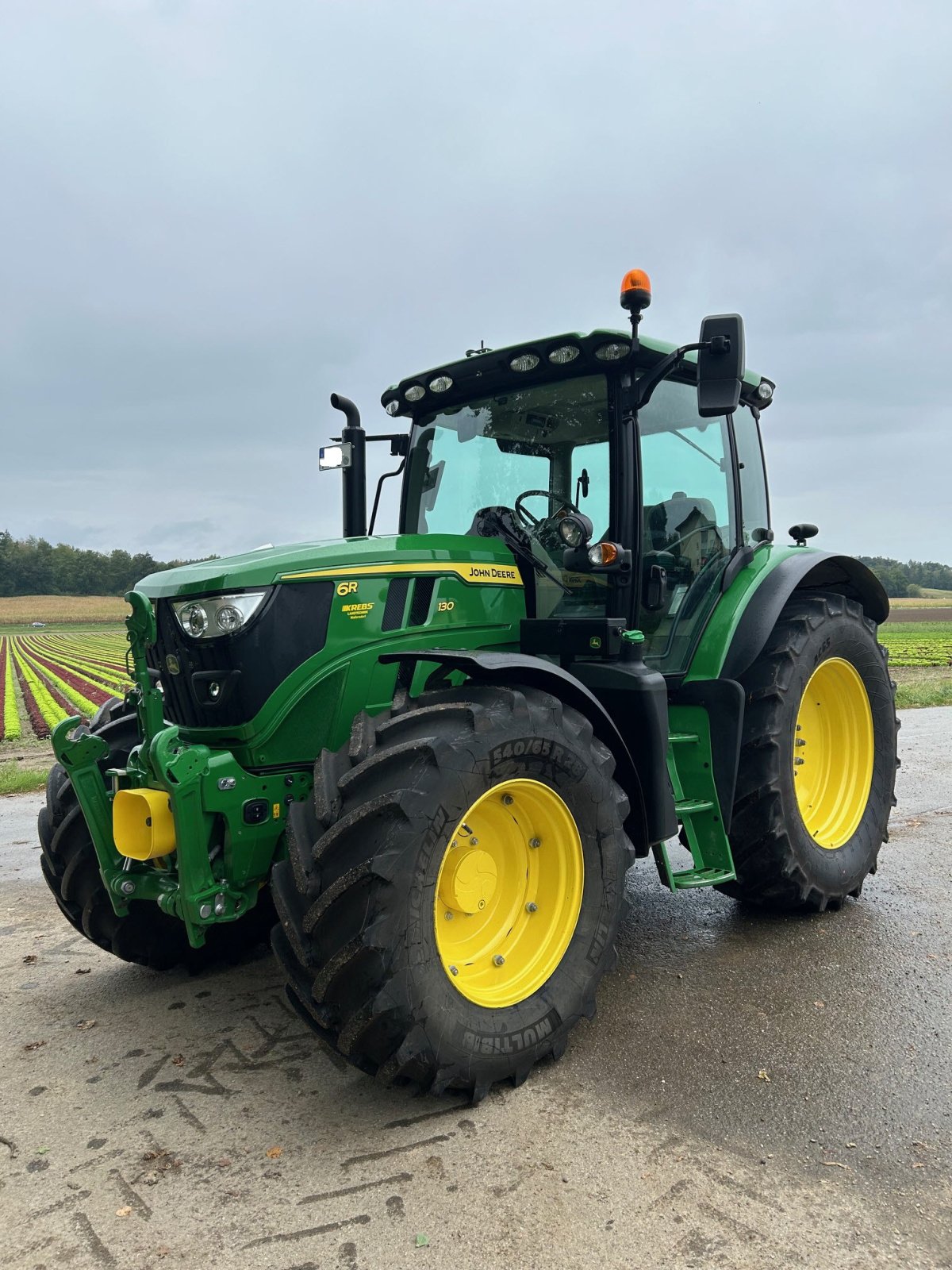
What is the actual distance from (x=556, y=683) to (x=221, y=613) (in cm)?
118

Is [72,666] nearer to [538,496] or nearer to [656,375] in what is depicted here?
[538,496]

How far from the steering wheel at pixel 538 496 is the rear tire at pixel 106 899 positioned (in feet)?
6.06

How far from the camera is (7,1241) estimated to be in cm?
227

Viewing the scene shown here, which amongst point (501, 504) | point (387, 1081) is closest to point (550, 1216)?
point (387, 1081)

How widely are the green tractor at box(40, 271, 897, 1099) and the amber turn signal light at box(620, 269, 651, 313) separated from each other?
0.01 metres

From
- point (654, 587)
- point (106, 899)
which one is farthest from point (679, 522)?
point (106, 899)

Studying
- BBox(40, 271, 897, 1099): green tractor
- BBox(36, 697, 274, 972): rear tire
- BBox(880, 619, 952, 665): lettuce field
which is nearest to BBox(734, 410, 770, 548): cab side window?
BBox(40, 271, 897, 1099): green tractor

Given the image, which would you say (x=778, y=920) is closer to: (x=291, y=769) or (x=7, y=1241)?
(x=291, y=769)

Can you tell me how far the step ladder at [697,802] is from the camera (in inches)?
151

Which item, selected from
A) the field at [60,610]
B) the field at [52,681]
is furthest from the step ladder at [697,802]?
the field at [60,610]

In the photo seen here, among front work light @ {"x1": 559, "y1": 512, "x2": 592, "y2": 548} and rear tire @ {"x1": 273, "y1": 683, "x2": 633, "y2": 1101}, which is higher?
front work light @ {"x1": 559, "y1": 512, "x2": 592, "y2": 548}

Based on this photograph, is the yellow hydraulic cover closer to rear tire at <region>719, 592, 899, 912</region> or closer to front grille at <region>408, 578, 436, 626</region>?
front grille at <region>408, 578, 436, 626</region>

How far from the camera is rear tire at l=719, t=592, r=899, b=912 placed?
13.7 ft

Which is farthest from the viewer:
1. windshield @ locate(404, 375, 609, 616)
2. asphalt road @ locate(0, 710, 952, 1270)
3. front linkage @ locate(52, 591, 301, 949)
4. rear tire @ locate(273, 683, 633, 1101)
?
windshield @ locate(404, 375, 609, 616)
